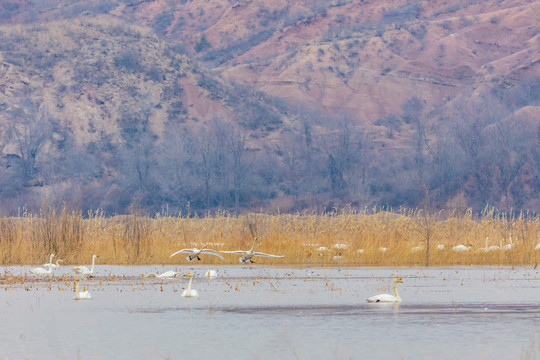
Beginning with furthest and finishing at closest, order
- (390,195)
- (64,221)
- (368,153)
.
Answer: (368,153) → (390,195) → (64,221)

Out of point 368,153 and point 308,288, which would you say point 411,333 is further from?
point 368,153

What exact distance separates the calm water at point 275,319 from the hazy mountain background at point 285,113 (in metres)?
32.6

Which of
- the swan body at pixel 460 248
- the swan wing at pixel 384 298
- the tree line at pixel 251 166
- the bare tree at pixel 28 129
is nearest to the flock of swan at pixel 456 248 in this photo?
the swan body at pixel 460 248

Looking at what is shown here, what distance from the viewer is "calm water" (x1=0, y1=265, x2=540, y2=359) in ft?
33.2

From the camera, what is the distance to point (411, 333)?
11.2m

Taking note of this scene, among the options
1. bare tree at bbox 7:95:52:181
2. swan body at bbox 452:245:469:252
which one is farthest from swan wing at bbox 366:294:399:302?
bare tree at bbox 7:95:52:181

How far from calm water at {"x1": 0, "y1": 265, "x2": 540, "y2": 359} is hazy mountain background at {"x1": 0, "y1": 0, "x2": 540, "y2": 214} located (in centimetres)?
3264

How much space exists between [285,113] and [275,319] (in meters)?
78.0

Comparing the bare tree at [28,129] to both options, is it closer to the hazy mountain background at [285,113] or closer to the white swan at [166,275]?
the hazy mountain background at [285,113]

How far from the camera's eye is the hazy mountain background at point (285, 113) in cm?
7025

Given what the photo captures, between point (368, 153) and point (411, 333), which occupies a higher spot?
point (368, 153)

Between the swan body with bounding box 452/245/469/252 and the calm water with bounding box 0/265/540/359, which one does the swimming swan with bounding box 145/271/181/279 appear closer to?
the calm water with bounding box 0/265/540/359

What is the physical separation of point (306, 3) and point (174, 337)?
12531cm

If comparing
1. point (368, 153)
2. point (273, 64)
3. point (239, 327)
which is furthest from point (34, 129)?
point (239, 327)
